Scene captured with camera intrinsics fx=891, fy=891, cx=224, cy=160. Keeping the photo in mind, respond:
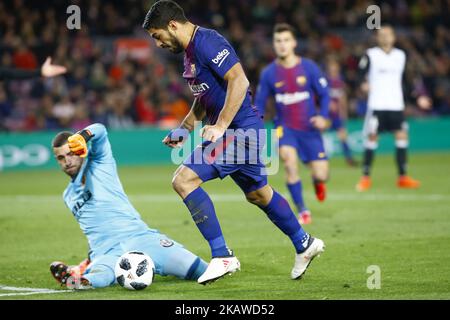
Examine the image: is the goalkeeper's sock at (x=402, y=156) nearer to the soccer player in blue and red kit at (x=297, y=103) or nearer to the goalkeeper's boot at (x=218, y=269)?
the soccer player in blue and red kit at (x=297, y=103)

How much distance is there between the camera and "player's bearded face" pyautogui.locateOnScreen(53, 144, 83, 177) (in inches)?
319

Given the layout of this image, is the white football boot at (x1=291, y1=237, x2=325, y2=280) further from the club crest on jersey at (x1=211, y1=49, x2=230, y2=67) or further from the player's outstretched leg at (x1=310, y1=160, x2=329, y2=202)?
the player's outstretched leg at (x1=310, y1=160, x2=329, y2=202)

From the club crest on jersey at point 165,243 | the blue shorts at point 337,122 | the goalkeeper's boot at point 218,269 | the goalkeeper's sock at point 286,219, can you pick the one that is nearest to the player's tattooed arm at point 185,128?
the club crest on jersey at point 165,243

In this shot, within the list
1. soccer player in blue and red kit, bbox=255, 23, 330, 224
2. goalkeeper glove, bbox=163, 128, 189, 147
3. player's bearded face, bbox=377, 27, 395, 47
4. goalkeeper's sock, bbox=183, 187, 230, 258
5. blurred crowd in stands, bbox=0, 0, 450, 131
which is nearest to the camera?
goalkeeper's sock, bbox=183, 187, 230, 258

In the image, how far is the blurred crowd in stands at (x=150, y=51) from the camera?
22.9m

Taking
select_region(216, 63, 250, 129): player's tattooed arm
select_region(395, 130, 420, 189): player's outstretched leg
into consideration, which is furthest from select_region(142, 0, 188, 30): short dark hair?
select_region(395, 130, 420, 189): player's outstretched leg

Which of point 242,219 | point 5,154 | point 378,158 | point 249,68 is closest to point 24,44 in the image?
point 5,154

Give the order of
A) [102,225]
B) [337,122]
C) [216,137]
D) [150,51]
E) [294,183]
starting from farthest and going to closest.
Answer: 1. [150,51]
2. [337,122]
3. [294,183]
4. [102,225]
5. [216,137]

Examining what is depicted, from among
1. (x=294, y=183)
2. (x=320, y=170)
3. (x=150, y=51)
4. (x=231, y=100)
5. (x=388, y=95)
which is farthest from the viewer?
(x=150, y=51)

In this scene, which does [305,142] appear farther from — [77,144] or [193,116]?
[77,144]

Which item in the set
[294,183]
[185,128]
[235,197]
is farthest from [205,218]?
[235,197]

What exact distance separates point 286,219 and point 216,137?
125 cm

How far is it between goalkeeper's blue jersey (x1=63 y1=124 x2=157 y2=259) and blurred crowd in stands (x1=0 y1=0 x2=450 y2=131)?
44.4ft

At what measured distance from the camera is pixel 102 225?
8.14 metres
